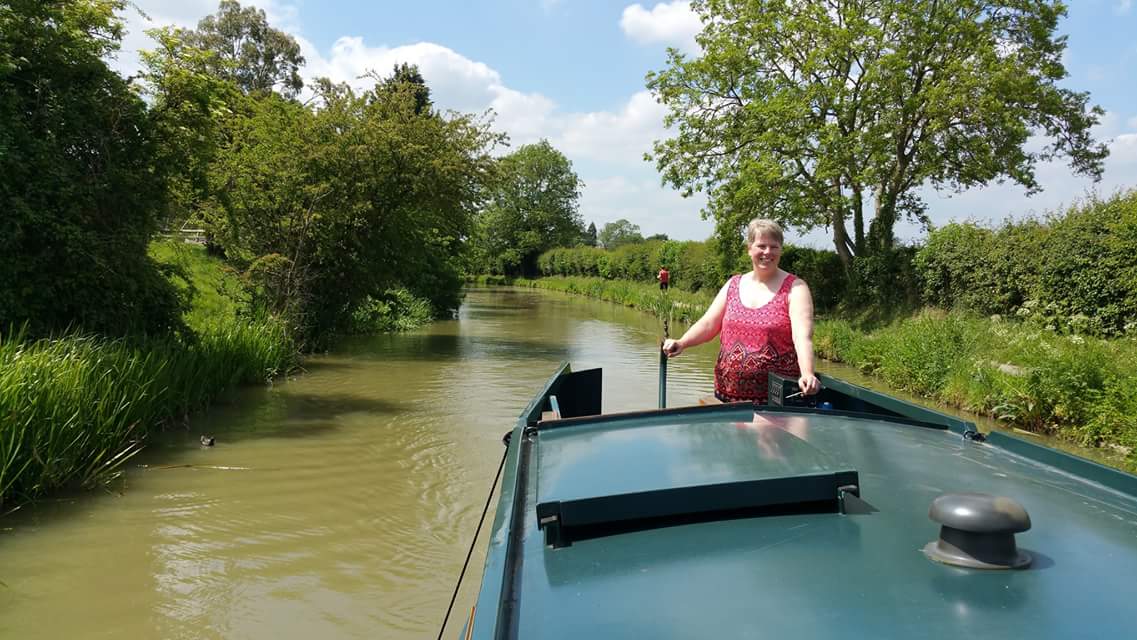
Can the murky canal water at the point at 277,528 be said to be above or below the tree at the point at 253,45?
below

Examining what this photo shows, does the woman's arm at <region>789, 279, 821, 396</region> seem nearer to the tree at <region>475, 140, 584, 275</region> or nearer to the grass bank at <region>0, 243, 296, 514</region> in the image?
the grass bank at <region>0, 243, 296, 514</region>

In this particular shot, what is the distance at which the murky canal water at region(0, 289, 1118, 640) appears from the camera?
14.0ft

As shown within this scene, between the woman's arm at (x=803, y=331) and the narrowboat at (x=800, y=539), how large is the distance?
0.56 m

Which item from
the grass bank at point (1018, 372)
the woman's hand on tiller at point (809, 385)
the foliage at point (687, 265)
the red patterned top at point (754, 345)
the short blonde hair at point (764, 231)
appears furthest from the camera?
the foliage at point (687, 265)

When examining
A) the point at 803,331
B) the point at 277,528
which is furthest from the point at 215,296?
the point at 803,331

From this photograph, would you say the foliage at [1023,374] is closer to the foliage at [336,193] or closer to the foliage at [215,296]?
the foliage at [336,193]

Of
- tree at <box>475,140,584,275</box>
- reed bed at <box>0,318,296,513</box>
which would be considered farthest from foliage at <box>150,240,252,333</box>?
tree at <box>475,140,584,275</box>

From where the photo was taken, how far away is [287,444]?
8.04 meters

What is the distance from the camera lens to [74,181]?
7902mm

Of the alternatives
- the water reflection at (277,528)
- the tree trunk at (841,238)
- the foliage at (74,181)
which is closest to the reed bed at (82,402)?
the water reflection at (277,528)

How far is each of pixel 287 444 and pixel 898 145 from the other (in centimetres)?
1751

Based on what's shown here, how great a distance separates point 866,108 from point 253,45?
1657 inches

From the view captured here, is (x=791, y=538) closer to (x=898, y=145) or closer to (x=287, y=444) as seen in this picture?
(x=287, y=444)

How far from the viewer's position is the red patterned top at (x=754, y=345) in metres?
4.04
